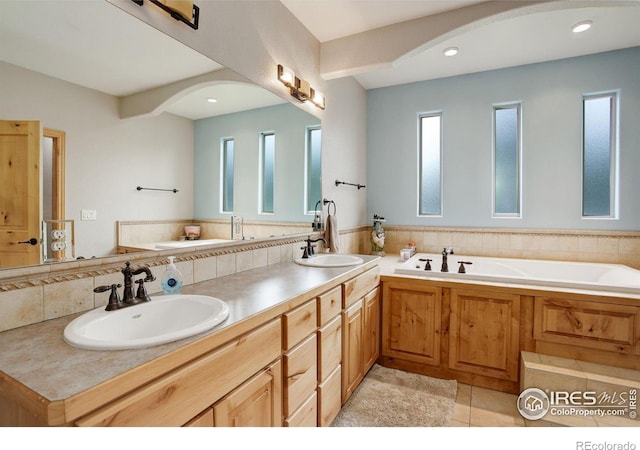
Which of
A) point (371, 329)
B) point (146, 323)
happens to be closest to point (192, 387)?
point (146, 323)

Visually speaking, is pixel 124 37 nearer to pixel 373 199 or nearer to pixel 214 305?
pixel 214 305

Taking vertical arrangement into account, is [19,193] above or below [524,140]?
below

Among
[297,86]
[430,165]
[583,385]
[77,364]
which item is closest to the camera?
[77,364]

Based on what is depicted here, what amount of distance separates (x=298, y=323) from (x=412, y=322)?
144 cm

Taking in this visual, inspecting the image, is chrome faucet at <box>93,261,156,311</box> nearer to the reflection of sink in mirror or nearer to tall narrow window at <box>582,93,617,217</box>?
the reflection of sink in mirror

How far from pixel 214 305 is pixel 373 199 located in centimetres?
297

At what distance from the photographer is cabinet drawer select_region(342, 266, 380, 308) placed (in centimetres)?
195

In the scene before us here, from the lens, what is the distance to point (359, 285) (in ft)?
7.14

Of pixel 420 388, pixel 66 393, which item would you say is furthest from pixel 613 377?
pixel 66 393

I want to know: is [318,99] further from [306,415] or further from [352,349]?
[306,415]

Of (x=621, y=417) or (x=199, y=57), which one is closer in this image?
(x=199, y=57)

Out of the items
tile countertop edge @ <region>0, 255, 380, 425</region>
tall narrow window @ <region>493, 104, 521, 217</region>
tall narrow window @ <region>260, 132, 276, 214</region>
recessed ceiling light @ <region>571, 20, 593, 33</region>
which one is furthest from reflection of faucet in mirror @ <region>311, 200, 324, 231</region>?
recessed ceiling light @ <region>571, 20, 593, 33</region>

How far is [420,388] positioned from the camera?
7.59 feet
